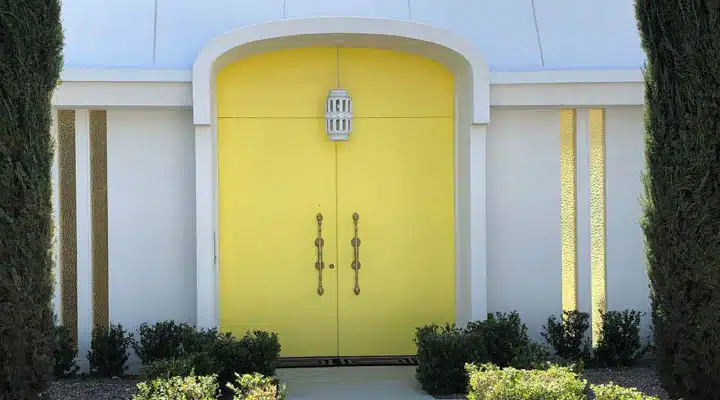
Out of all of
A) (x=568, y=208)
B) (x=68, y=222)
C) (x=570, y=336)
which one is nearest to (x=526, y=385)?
(x=570, y=336)

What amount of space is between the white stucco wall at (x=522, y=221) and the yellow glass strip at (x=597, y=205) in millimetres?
392

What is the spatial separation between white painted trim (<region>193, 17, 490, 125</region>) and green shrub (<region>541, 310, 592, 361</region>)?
7.28 ft

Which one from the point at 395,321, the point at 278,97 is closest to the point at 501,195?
the point at 395,321

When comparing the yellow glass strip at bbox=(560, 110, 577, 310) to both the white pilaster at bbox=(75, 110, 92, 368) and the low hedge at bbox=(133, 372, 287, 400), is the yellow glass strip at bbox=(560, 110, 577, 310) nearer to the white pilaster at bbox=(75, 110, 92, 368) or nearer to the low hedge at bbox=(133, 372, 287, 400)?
the low hedge at bbox=(133, 372, 287, 400)

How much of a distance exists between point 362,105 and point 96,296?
3376 mm

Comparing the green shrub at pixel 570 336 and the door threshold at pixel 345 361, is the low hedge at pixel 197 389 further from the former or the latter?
the green shrub at pixel 570 336

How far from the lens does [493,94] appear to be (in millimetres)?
9141

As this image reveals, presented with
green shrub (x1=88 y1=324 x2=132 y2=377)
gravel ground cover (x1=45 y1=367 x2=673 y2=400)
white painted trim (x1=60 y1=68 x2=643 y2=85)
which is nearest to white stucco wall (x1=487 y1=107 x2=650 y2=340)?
white painted trim (x1=60 y1=68 x2=643 y2=85)

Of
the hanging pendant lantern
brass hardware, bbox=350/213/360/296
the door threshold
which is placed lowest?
the door threshold

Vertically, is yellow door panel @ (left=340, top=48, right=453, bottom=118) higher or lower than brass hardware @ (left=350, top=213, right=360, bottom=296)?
higher

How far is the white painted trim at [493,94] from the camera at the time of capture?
29.0 feet

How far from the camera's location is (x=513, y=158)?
30.9 ft

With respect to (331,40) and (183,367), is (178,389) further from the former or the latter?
(331,40)

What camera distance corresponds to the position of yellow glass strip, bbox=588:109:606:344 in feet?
31.2
